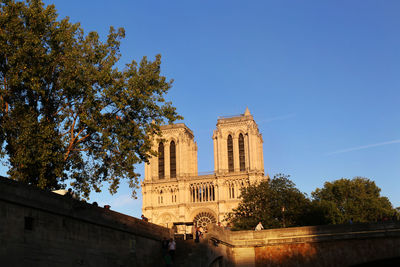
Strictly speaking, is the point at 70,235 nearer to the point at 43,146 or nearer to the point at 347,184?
the point at 43,146

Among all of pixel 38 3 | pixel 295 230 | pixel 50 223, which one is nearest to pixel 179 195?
pixel 295 230

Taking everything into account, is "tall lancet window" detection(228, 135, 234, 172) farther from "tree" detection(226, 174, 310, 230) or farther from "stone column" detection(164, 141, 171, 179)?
"tree" detection(226, 174, 310, 230)

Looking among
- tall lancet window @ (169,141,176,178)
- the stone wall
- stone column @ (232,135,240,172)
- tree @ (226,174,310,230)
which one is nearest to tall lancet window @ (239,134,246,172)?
stone column @ (232,135,240,172)

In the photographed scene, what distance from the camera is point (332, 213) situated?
2505 inches

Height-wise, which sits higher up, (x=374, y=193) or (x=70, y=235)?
(x=374, y=193)

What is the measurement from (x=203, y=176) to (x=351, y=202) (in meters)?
34.6

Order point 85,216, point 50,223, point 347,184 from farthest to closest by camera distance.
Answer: point 347,184
point 85,216
point 50,223

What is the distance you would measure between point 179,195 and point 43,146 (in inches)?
2839

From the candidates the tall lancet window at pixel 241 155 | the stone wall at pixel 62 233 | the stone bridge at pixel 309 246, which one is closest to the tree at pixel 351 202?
the tall lancet window at pixel 241 155

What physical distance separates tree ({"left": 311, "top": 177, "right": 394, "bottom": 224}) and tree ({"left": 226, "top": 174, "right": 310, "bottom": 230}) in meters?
6.62

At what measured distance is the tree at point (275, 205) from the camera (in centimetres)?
5303

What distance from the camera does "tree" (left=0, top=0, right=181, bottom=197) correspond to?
86.9ft

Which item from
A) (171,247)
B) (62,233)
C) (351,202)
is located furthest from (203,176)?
(62,233)

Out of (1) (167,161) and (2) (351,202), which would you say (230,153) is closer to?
(1) (167,161)
